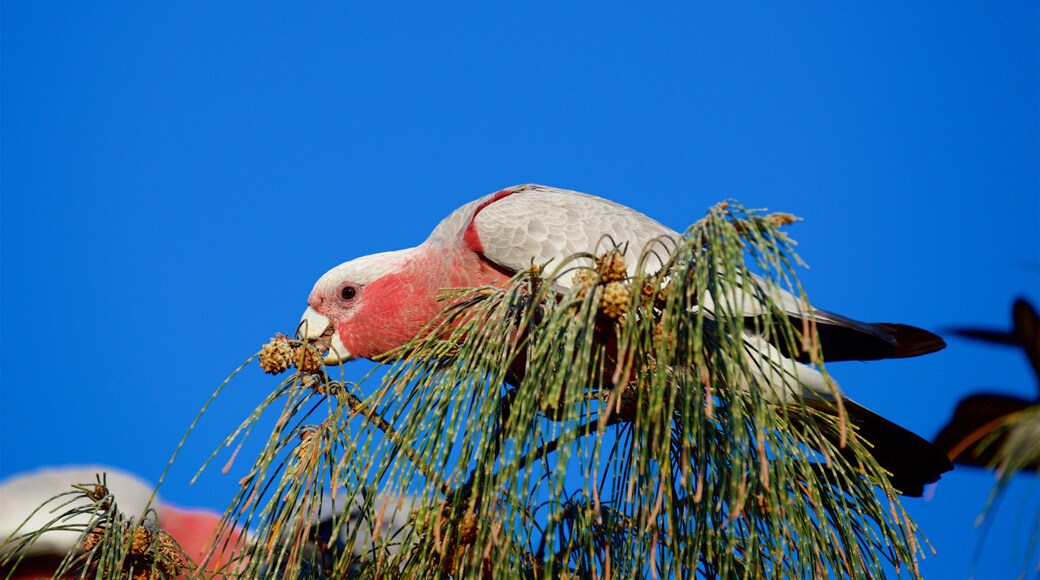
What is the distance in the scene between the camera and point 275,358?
2.29 metres

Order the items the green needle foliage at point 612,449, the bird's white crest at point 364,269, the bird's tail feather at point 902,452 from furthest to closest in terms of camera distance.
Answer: the bird's white crest at point 364,269 < the bird's tail feather at point 902,452 < the green needle foliage at point 612,449

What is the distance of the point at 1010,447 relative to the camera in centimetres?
119

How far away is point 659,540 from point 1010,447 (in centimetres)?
90

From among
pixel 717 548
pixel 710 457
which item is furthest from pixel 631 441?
pixel 717 548

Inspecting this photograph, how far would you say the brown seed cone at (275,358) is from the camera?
229 centimetres

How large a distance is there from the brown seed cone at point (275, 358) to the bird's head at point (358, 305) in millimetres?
1538

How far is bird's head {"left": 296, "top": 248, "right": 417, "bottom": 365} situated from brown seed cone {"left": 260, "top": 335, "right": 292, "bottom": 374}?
60.6 inches

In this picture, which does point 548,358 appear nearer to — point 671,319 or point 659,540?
point 671,319

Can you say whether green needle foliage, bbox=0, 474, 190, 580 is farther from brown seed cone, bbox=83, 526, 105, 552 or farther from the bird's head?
the bird's head

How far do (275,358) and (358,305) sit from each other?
1.68 meters

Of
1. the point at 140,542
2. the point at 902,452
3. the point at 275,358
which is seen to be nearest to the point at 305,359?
the point at 275,358

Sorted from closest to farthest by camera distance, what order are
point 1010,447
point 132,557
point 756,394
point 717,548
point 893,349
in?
point 1010,447, point 756,394, point 717,548, point 132,557, point 893,349

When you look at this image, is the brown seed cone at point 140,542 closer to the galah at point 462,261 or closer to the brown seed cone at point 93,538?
the brown seed cone at point 93,538

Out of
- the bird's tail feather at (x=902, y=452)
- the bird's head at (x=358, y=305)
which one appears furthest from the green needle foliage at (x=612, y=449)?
the bird's head at (x=358, y=305)
